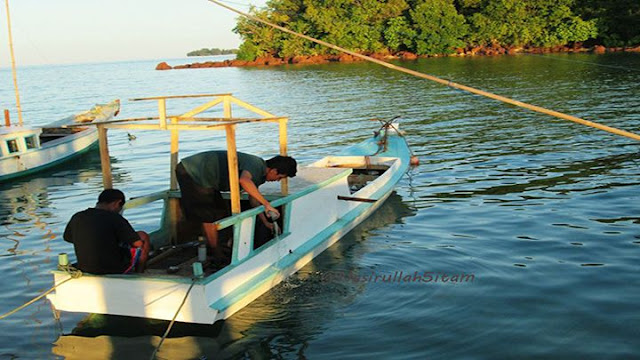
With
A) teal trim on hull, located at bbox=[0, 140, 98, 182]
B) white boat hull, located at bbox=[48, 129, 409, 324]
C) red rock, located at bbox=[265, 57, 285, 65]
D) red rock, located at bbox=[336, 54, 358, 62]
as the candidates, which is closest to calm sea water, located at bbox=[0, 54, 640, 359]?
teal trim on hull, located at bbox=[0, 140, 98, 182]

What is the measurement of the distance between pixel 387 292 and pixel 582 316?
2913 millimetres

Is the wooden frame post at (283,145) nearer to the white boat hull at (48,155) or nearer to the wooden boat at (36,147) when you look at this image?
the wooden boat at (36,147)

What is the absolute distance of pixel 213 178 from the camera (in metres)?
9.55

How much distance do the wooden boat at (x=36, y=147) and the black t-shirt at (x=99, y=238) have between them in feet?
43.1

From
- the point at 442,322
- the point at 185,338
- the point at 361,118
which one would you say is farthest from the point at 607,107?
the point at 185,338

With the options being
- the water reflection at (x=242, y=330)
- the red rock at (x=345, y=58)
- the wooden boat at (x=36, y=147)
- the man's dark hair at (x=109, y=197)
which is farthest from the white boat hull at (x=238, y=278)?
the red rock at (x=345, y=58)

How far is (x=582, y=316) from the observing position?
343 inches

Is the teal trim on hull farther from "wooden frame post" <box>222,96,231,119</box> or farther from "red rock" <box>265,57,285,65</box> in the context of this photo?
"red rock" <box>265,57,285,65</box>

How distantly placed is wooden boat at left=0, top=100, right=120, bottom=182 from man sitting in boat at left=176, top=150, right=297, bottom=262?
12.3 meters

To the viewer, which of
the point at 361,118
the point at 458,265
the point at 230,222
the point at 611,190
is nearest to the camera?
the point at 230,222

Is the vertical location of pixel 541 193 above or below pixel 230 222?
below

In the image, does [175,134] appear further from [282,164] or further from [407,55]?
[407,55]

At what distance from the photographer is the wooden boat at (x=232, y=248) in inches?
317

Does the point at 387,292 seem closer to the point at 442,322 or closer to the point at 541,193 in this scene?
the point at 442,322
